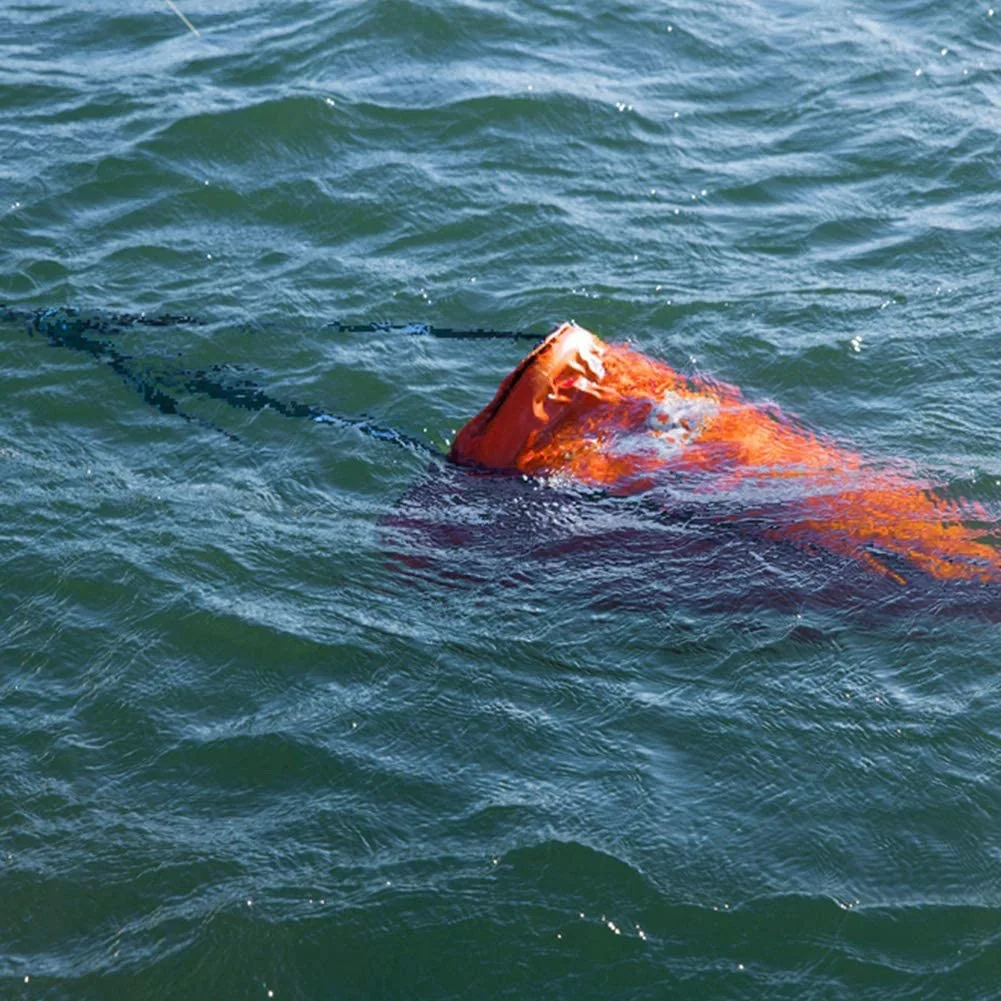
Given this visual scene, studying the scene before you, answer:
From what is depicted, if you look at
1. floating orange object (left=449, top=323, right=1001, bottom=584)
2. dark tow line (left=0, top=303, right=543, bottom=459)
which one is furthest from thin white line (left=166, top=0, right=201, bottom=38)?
floating orange object (left=449, top=323, right=1001, bottom=584)

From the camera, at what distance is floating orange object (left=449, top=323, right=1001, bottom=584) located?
22.8ft

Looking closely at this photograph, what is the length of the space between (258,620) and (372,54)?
24.5ft

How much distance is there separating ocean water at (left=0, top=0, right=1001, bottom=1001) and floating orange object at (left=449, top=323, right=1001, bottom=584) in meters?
0.19

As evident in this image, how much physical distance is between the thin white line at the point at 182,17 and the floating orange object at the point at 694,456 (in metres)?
7.49

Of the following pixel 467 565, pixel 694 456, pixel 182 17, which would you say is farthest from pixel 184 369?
pixel 182 17

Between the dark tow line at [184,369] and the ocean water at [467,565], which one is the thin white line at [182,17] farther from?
the dark tow line at [184,369]

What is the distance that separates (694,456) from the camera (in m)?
7.36

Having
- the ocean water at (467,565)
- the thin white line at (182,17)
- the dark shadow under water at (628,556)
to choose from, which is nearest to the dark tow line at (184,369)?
the ocean water at (467,565)

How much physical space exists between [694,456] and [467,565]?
1283mm

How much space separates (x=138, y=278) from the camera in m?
10.1

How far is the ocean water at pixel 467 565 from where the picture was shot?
5555mm

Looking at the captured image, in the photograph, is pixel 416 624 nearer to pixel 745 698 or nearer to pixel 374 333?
pixel 745 698

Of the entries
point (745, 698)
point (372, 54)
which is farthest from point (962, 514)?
point (372, 54)

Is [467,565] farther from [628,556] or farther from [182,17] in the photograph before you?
[182,17]
